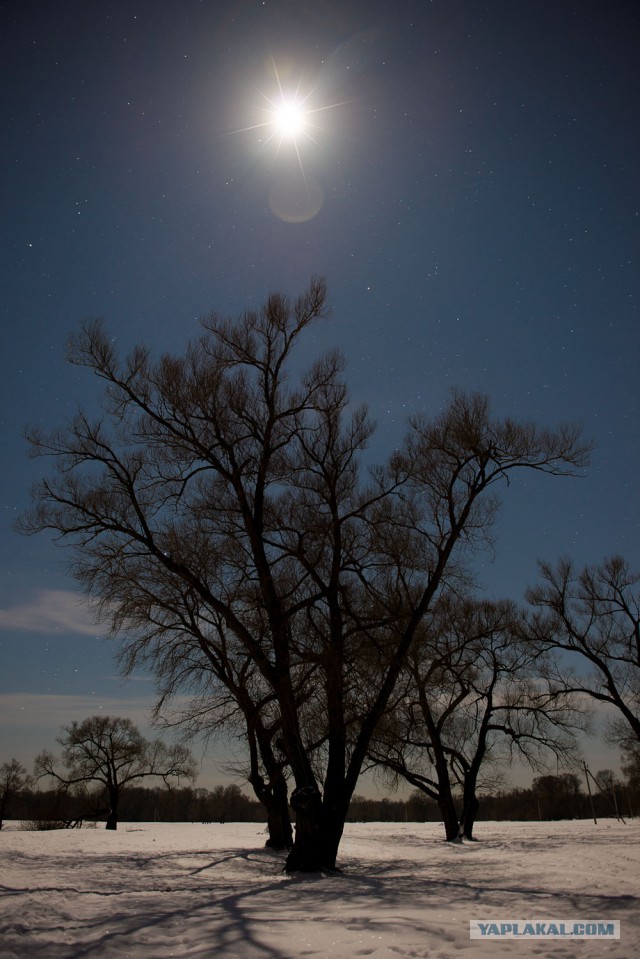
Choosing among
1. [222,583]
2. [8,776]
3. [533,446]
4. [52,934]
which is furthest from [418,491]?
[8,776]

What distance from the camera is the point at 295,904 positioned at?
26.0 feet

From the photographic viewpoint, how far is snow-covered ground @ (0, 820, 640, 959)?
551cm

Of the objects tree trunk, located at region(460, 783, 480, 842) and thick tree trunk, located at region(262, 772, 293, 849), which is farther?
tree trunk, located at region(460, 783, 480, 842)

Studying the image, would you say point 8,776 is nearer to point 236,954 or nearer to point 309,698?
point 309,698

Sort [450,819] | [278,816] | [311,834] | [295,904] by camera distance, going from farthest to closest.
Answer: [450,819]
[278,816]
[311,834]
[295,904]

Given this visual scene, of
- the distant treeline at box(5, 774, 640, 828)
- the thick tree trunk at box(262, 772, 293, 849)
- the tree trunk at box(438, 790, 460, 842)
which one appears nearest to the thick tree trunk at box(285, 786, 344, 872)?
the thick tree trunk at box(262, 772, 293, 849)

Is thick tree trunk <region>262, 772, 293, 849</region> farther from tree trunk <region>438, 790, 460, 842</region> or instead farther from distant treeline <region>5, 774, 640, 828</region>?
distant treeline <region>5, 774, 640, 828</region>

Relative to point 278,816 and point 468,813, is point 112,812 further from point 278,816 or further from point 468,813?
point 278,816

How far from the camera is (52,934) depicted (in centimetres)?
604

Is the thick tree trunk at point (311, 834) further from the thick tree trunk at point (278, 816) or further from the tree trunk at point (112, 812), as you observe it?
the tree trunk at point (112, 812)

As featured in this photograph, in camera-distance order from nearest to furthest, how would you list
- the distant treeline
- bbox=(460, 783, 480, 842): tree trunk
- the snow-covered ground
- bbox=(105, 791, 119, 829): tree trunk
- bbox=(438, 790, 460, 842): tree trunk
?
1. the snow-covered ground
2. bbox=(438, 790, 460, 842): tree trunk
3. bbox=(460, 783, 480, 842): tree trunk
4. bbox=(105, 791, 119, 829): tree trunk
5. the distant treeline

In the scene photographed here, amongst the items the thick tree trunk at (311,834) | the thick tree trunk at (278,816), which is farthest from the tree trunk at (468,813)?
the thick tree trunk at (311,834)

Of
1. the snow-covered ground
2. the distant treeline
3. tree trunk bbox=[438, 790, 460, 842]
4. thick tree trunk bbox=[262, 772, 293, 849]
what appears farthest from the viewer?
the distant treeline

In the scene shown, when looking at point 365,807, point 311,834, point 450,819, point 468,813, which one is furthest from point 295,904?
point 365,807
